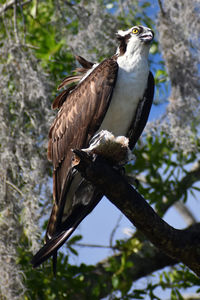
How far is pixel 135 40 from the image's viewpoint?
477cm

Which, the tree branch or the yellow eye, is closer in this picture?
the tree branch

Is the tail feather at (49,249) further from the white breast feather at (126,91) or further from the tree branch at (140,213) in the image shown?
the white breast feather at (126,91)

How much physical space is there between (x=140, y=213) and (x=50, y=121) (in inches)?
68.3

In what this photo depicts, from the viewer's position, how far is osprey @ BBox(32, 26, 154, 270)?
14.5 ft

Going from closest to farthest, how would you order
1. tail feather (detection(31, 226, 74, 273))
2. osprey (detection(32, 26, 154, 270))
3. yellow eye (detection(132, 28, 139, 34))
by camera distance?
tail feather (detection(31, 226, 74, 273)) → osprey (detection(32, 26, 154, 270)) → yellow eye (detection(132, 28, 139, 34))

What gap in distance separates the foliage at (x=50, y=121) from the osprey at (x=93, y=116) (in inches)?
19.2

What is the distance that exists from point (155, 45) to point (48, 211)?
100 inches

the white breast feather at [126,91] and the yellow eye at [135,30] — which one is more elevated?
the yellow eye at [135,30]

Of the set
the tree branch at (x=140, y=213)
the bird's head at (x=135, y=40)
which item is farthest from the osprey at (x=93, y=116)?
the tree branch at (x=140, y=213)

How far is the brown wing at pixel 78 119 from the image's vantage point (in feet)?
14.5

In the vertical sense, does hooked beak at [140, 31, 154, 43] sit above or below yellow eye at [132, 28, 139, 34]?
below

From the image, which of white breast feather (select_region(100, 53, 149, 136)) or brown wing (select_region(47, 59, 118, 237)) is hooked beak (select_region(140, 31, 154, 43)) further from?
brown wing (select_region(47, 59, 118, 237))

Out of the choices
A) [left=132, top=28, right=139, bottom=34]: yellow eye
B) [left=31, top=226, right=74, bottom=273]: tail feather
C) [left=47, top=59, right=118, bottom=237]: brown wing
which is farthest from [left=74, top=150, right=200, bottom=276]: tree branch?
[left=132, top=28, right=139, bottom=34]: yellow eye

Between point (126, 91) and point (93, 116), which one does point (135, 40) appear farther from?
point (93, 116)
